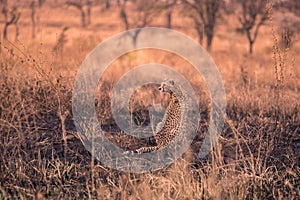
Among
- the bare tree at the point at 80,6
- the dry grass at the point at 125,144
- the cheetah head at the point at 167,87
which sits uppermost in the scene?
the bare tree at the point at 80,6

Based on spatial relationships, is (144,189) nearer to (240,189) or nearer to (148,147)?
(240,189)

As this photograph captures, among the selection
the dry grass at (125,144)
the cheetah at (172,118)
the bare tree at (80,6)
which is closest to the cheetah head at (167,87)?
the cheetah at (172,118)

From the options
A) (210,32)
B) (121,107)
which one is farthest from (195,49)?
(121,107)

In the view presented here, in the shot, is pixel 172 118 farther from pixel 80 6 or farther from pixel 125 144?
pixel 80 6

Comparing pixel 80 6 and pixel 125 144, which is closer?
pixel 125 144

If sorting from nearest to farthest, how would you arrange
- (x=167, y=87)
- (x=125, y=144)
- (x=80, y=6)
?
(x=167, y=87), (x=125, y=144), (x=80, y=6)

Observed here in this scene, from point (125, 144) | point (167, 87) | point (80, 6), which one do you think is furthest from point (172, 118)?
point (80, 6)

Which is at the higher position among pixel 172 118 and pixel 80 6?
pixel 80 6

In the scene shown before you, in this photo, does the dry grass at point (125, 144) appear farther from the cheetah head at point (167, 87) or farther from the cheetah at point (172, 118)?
the cheetah head at point (167, 87)

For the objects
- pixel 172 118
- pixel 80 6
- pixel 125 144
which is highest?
pixel 80 6

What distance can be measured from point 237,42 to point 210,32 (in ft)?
20.8

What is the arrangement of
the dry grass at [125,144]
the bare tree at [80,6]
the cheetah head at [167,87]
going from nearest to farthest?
the dry grass at [125,144]
the cheetah head at [167,87]
the bare tree at [80,6]

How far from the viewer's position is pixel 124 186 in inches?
133

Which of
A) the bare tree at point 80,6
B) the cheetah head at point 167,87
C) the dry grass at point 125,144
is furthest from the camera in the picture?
the bare tree at point 80,6
